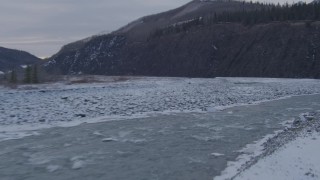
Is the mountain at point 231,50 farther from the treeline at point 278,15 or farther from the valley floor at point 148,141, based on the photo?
the valley floor at point 148,141

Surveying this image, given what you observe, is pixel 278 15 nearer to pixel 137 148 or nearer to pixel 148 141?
pixel 148 141

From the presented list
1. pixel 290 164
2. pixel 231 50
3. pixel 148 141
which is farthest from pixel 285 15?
pixel 290 164

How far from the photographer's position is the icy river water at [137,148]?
13.8m

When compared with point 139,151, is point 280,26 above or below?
above

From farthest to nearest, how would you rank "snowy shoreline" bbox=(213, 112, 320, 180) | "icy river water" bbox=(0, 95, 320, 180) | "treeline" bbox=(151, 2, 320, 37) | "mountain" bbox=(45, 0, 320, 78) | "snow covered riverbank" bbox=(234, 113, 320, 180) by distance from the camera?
"treeline" bbox=(151, 2, 320, 37) → "mountain" bbox=(45, 0, 320, 78) → "icy river water" bbox=(0, 95, 320, 180) → "snowy shoreline" bbox=(213, 112, 320, 180) → "snow covered riverbank" bbox=(234, 113, 320, 180)

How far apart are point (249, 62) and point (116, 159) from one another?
91375 mm

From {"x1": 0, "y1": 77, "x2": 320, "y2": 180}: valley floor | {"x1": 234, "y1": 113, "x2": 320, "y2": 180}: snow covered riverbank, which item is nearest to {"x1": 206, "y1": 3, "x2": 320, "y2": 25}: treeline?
{"x1": 0, "y1": 77, "x2": 320, "y2": 180}: valley floor

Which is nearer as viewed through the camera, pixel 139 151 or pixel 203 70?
pixel 139 151

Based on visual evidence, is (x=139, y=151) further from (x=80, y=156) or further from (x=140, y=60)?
(x=140, y=60)

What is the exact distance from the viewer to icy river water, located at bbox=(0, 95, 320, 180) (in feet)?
45.2

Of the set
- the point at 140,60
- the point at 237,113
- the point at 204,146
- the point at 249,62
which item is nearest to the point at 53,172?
the point at 204,146

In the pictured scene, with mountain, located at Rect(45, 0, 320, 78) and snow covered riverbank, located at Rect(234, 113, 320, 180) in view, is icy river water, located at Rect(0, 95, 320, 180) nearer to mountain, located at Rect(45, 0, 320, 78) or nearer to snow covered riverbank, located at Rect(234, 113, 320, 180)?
snow covered riverbank, located at Rect(234, 113, 320, 180)

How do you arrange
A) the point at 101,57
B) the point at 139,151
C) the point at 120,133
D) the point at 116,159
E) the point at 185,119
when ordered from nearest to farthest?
the point at 116,159, the point at 139,151, the point at 120,133, the point at 185,119, the point at 101,57

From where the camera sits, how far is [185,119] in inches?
1019
